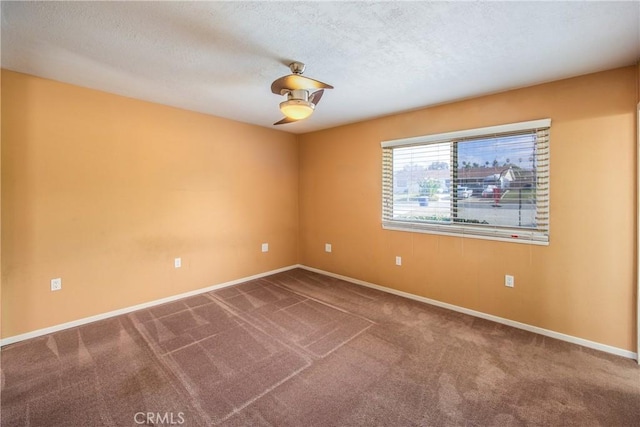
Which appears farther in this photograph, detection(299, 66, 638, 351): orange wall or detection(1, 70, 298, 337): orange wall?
detection(1, 70, 298, 337): orange wall

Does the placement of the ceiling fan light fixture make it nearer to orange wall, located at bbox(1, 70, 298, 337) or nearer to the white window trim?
the white window trim

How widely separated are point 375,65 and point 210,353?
2.79 metres

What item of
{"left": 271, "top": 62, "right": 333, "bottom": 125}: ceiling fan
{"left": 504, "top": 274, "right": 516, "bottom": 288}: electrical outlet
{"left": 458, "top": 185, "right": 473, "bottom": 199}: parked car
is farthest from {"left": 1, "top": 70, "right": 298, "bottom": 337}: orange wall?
{"left": 504, "top": 274, "right": 516, "bottom": 288}: electrical outlet

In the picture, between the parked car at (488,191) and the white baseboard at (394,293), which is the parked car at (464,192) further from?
the white baseboard at (394,293)

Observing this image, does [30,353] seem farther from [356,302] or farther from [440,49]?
[440,49]

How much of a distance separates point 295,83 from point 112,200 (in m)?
2.46

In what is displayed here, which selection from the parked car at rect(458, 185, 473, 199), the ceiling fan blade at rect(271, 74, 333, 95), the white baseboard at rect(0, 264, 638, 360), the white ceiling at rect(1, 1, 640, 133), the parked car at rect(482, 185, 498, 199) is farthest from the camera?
the parked car at rect(458, 185, 473, 199)

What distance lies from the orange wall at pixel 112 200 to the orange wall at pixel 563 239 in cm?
220

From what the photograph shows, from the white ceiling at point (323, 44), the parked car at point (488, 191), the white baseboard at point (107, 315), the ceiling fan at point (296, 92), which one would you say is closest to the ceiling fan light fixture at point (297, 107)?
the ceiling fan at point (296, 92)

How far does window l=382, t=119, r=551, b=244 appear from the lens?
2.70 meters

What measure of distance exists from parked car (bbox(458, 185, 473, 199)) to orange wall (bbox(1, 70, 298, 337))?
9.47 ft

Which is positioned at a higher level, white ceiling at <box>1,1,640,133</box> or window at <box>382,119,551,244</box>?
white ceiling at <box>1,1,640,133</box>

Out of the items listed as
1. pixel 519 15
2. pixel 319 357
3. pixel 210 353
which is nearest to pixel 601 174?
pixel 519 15

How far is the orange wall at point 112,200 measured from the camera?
2529 mm
